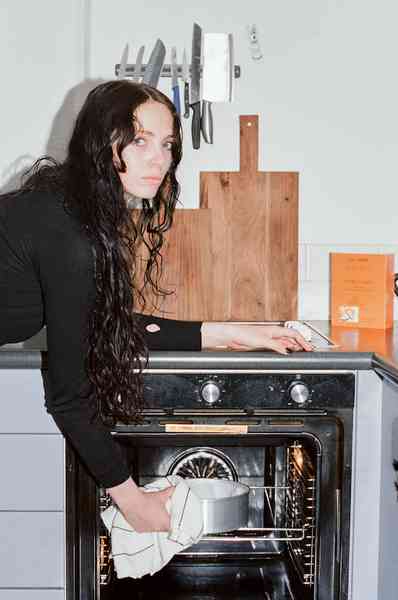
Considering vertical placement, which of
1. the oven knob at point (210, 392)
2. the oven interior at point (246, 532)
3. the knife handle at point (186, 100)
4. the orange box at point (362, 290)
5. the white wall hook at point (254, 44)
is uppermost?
the white wall hook at point (254, 44)

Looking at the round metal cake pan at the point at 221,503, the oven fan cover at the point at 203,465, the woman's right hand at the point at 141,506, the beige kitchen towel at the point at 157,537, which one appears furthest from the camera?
the oven fan cover at the point at 203,465

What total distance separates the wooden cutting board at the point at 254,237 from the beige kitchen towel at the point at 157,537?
2.60 ft

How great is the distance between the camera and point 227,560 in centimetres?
226

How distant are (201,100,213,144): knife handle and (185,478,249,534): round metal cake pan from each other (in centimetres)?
98

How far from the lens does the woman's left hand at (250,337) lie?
6.58ft

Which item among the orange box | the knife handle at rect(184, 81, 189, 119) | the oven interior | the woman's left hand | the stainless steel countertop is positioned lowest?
the oven interior

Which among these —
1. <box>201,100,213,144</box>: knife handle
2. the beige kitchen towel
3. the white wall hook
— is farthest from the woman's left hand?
the white wall hook

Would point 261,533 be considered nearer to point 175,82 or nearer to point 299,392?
point 299,392

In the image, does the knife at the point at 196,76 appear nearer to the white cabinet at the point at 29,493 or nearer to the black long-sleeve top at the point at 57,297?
the white cabinet at the point at 29,493

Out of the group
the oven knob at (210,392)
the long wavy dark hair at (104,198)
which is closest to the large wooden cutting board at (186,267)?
the oven knob at (210,392)

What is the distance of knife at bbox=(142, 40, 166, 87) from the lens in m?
2.40

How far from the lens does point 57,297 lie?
1.47 metres

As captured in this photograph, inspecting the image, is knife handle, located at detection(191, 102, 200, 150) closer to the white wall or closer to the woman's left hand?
the white wall

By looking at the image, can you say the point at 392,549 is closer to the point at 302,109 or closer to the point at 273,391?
the point at 273,391
